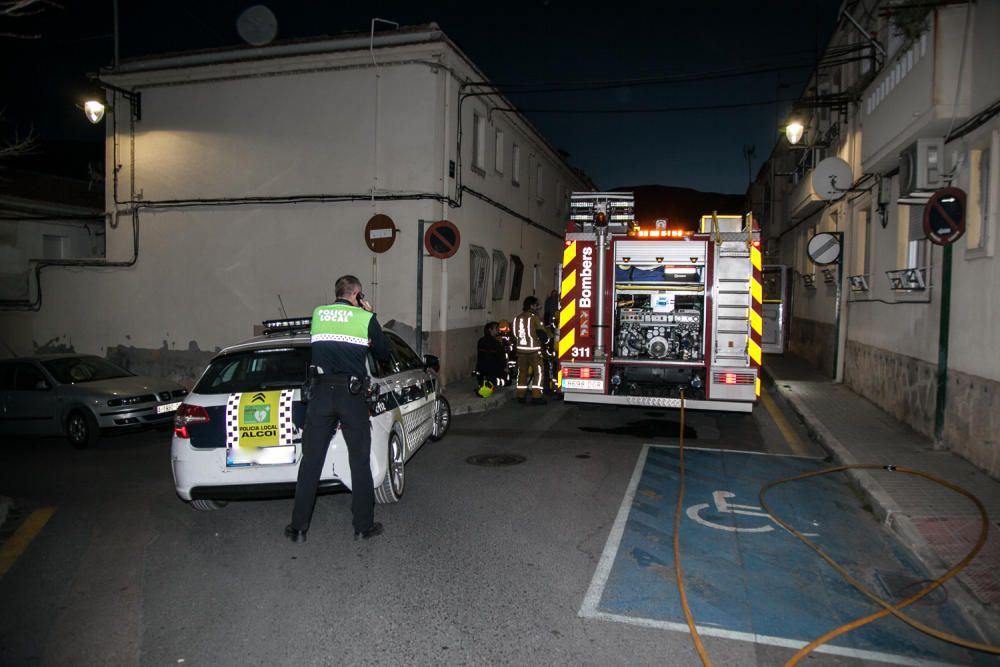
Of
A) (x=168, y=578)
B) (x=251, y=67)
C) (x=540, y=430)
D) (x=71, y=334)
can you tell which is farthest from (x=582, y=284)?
(x=71, y=334)

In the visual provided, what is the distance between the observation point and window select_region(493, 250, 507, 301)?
18344 millimetres

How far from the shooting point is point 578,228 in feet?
34.4

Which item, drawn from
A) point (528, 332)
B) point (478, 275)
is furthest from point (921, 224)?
point (478, 275)

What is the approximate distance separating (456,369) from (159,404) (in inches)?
255

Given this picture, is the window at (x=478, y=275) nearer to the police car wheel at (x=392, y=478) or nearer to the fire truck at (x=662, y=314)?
the fire truck at (x=662, y=314)

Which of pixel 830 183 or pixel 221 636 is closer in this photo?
pixel 221 636

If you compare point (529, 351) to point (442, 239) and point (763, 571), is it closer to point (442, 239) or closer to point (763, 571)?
point (442, 239)

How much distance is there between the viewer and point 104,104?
611 inches

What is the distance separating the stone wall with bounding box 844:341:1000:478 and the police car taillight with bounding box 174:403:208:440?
7541 mm

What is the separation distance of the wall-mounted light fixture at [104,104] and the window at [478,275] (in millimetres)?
8063

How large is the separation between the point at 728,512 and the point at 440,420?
417cm

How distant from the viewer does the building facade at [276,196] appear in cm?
1388

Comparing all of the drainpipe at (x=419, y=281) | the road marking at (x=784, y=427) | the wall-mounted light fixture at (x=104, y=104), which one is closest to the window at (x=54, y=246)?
the wall-mounted light fixture at (x=104, y=104)

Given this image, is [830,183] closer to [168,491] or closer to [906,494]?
[906,494]
